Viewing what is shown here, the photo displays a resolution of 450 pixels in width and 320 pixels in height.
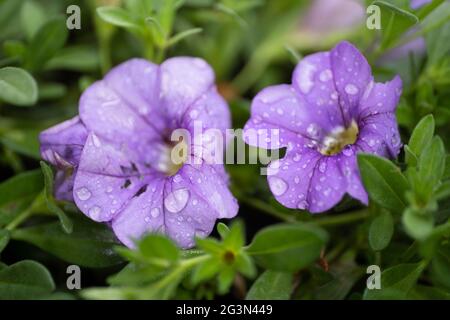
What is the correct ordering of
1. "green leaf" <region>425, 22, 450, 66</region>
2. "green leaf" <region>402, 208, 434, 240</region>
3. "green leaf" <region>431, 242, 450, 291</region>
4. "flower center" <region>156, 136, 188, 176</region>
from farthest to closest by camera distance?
"green leaf" <region>425, 22, 450, 66</region> < "flower center" <region>156, 136, 188, 176</region> < "green leaf" <region>431, 242, 450, 291</region> < "green leaf" <region>402, 208, 434, 240</region>

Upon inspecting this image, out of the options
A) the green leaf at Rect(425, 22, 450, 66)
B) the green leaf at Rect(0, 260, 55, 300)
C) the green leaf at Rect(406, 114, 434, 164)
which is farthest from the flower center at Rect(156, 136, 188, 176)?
the green leaf at Rect(425, 22, 450, 66)

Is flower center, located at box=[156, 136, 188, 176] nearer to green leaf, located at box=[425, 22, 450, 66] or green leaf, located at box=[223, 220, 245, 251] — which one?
green leaf, located at box=[223, 220, 245, 251]

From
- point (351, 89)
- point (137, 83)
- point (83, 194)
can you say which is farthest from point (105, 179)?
point (351, 89)

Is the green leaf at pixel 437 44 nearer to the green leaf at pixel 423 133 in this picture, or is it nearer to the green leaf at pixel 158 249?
the green leaf at pixel 423 133

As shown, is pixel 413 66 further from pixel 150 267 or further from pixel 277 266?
pixel 150 267
